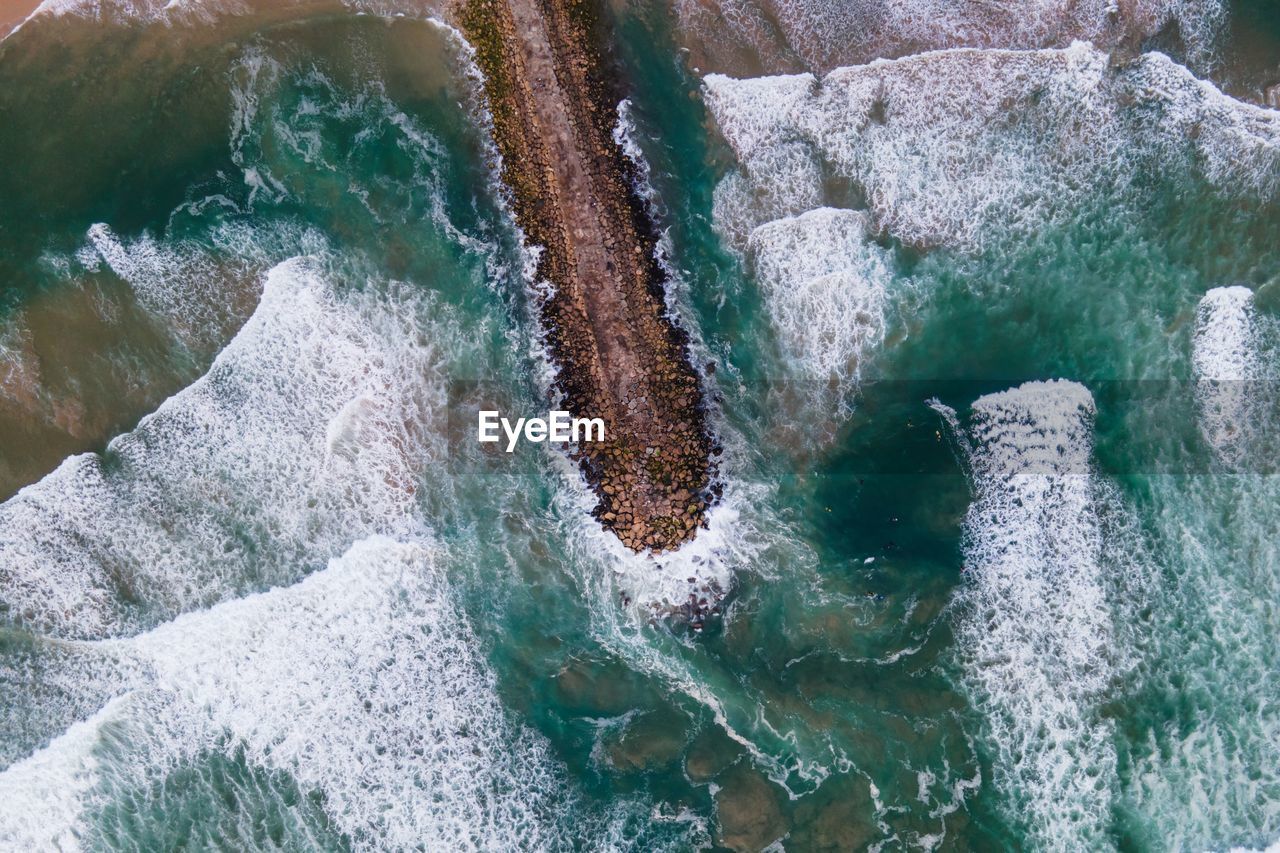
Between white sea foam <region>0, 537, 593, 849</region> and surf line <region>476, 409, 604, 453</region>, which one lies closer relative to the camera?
white sea foam <region>0, 537, 593, 849</region>

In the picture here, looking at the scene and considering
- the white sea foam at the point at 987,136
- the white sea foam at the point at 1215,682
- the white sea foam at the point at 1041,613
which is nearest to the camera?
the white sea foam at the point at 1215,682

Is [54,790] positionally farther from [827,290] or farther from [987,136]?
[987,136]

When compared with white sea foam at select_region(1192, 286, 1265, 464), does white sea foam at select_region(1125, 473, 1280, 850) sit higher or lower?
lower

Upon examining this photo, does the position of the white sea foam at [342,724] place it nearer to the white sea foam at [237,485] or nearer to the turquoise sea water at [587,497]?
the turquoise sea water at [587,497]

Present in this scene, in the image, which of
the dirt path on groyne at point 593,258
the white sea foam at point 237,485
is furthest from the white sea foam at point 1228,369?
the white sea foam at point 237,485

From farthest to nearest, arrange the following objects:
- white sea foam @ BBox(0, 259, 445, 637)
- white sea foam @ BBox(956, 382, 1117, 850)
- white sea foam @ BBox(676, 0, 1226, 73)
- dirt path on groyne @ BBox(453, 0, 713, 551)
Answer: dirt path on groyne @ BBox(453, 0, 713, 551) → white sea foam @ BBox(676, 0, 1226, 73) → white sea foam @ BBox(0, 259, 445, 637) → white sea foam @ BBox(956, 382, 1117, 850)

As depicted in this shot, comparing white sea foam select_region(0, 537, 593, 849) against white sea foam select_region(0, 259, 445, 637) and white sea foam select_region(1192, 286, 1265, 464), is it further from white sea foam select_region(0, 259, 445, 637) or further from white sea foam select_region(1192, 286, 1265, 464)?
white sea foam select_region(1192, 286, 1265, 464)

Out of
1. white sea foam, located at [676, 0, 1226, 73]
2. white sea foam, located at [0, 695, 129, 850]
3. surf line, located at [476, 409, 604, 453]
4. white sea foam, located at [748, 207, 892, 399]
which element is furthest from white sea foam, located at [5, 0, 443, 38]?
white sea foam, located at [0, 695, 129, 850]
